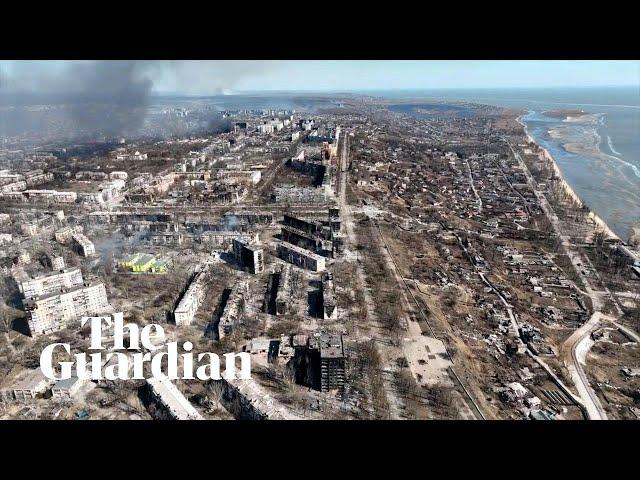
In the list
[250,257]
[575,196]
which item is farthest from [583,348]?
[575,196]

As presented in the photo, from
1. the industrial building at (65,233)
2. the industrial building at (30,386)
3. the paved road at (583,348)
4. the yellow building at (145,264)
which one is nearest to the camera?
the industrial building at (30,386)

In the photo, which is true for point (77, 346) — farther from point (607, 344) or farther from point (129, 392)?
point (607, 344)

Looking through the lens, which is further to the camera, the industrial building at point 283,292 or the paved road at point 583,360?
the industrial building at point 283,292

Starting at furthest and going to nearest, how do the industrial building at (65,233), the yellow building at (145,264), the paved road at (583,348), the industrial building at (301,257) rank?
the industrial building at (65,233) < the industrial building at (301,257) < the yellow building at (145,264) < the paved road at (583,348)

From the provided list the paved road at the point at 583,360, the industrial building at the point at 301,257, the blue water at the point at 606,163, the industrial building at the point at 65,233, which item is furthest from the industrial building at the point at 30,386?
the blue water at the point at 606,163

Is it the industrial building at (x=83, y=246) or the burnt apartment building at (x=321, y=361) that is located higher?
the industrial building at (x=83, y=246)

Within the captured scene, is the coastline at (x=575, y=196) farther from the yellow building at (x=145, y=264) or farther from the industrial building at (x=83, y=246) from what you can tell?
the industrial building at (x=83, y=246)

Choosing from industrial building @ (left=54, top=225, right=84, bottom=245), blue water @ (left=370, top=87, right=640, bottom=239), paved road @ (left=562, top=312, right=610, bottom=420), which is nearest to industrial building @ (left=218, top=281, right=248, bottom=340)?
paved road @ (left=562, top=312, right=610, bottom=420)

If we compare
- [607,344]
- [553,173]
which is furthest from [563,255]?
[553,173]

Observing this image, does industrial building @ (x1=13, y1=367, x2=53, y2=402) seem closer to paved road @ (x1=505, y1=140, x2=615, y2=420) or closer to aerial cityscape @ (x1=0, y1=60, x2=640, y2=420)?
aerial cityscape @ (x1=0, y1=60, x2=640, y2=420)
